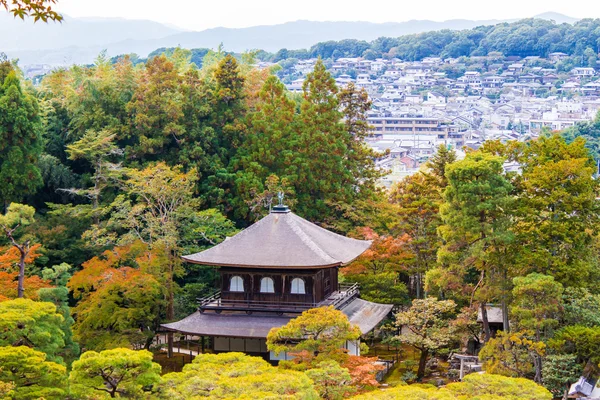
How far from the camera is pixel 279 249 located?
81.3 ft

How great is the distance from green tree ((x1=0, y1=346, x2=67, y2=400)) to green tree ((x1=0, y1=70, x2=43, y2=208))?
14992 mm

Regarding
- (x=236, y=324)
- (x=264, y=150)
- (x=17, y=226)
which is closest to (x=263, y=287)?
(x=236, y=324)

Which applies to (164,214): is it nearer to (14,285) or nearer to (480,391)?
(14,285)

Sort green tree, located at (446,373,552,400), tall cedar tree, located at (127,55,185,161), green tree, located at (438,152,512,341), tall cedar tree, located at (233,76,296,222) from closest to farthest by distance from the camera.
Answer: green tree, located at (446,373,552,400) → green tree, located at (438,152,512,341) → tall cedar tree, located at (233,76,296,222) → tall cedar tree, located at (127,55,185,161)

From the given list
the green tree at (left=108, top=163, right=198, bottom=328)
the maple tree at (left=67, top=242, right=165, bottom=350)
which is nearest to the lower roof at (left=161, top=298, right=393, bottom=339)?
the maple tree at (left=67, top=242, right=165, bottom=350)

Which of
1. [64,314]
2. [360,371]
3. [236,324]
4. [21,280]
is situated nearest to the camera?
[360,371]

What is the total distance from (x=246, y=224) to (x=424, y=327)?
11.5m

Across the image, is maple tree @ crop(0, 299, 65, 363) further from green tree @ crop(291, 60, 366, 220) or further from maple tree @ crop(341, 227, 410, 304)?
green tree @ crop(291, 60, 366, 220)

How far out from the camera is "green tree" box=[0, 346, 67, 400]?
16.6 metres

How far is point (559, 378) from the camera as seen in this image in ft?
70.6

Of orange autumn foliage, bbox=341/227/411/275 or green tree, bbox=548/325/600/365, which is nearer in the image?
green tree, bbox=548/325/600/365

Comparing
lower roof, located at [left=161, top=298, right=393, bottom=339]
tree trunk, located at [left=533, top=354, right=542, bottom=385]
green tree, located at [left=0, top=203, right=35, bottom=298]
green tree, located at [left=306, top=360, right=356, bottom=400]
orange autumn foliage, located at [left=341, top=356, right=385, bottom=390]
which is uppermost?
green tree, located at [left=0, top=203, right=35, bottom=298]

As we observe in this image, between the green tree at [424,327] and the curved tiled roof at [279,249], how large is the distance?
238 cm

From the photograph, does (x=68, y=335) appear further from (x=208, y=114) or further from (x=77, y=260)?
(x=208, y=114)
